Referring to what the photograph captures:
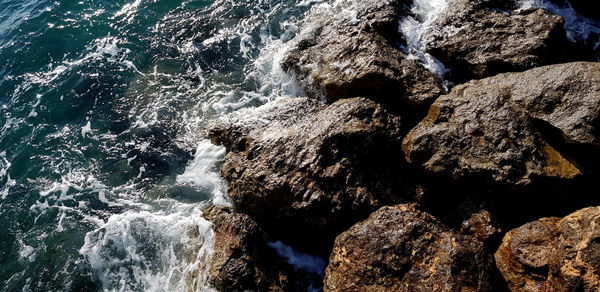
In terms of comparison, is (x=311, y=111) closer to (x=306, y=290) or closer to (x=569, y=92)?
(x=306, y=290)

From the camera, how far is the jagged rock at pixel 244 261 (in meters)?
6.48

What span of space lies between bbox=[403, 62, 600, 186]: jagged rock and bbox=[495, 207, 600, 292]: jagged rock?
85cm

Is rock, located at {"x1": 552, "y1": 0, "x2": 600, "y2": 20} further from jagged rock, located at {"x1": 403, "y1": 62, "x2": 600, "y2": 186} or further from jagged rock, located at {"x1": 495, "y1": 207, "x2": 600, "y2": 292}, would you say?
jagged rock, located at {"x1": 495, "y1": 207, "x2": 600, "y2": 292}

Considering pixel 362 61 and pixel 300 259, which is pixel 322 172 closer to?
pixel 300 259

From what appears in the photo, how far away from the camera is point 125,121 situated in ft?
35.2

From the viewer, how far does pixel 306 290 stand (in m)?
6.81

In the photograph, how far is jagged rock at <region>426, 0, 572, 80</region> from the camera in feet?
26.3

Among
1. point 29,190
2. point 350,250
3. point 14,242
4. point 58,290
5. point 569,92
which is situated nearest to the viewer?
point 350,250

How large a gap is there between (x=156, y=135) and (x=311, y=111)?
15.3 feet

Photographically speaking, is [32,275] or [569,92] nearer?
[569,92]

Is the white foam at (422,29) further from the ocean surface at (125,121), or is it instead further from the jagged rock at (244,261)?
the jagged rock at (244,261)

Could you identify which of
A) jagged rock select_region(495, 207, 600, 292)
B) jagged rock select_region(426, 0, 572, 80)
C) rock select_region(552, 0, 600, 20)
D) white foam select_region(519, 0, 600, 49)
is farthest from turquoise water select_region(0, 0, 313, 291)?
rock select_region(552, 0, 600, 20)

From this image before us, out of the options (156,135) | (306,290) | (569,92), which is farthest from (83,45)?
(569,92)

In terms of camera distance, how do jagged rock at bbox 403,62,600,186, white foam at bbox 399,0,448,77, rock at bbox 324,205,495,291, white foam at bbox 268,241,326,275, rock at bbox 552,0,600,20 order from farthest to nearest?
1. rock at bbox 552,0,600,20
2. white foam at bbox 399,0,448,77
3. white foam at bbox 268,241,326,275
4. jagged rock at bbox 403,62,600,186
5. rock at bbox 324,205,495,291
